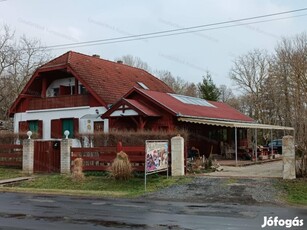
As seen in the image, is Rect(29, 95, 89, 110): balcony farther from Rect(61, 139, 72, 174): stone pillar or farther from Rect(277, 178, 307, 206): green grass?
Rect(277, 178, 307, 206): green grass

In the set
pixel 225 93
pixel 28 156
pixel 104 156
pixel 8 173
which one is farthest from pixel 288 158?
pixel 225 93

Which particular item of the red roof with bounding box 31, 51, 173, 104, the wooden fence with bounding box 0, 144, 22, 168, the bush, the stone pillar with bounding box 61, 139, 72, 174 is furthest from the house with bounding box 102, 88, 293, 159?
the bush

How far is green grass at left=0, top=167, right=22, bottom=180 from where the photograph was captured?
74.2 feet

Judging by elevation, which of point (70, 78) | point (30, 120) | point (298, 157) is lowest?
point (298, 157)

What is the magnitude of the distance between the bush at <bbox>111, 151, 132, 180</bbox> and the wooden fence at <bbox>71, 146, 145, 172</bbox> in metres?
0.58

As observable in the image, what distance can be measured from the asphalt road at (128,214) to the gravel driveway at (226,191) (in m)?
0.95

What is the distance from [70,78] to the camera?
109ft

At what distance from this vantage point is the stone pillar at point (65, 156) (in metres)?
22.1

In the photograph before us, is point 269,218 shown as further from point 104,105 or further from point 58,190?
point 104,105

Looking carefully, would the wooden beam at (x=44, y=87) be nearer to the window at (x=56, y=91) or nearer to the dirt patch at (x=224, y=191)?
the window at (x=56, y=91)

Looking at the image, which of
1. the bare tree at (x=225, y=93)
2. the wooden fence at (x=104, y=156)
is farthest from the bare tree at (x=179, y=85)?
the wooden fence at (x=104, y=156)

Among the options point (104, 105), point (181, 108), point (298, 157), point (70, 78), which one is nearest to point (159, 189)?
point (298, 157)

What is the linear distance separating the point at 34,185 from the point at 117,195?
5283 mm

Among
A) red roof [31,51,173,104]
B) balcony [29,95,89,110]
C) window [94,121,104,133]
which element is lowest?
window [94,121,104,133]
